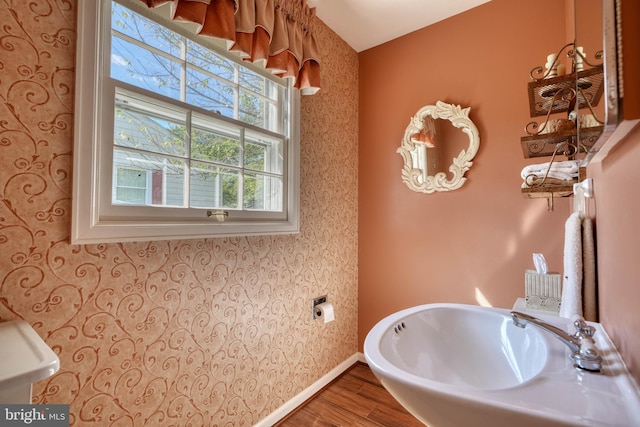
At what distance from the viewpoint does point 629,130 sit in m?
0.54

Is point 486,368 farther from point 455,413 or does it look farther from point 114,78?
point 114,78

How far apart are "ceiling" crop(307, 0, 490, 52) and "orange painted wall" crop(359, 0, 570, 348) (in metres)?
0.07

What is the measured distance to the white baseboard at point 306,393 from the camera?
1584 millimetres

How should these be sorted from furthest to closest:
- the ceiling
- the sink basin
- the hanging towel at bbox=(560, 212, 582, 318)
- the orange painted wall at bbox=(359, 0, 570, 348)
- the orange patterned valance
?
the ceiling
the orange painted wall at bbox=(359, 0, 570, 348)
the orange patterned valance
the hanging towel at bbox=(560, 212, 582, 318)
the sink basin

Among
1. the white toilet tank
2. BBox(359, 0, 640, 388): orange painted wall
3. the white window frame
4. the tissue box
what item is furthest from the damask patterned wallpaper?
the tissue box

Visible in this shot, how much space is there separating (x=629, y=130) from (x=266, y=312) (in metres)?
1.53

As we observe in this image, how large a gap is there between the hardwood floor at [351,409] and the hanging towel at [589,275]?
45.4 inches

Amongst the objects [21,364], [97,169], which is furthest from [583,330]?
[97,169]

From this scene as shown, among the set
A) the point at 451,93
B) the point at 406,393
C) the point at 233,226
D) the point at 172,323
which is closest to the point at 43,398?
the point at 172,323

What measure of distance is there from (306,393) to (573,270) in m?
1.61

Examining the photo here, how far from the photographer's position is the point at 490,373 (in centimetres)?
93

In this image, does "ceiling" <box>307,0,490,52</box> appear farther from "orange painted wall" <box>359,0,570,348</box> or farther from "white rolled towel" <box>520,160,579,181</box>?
"white rolled towel" <box>520,160,579,181</box>

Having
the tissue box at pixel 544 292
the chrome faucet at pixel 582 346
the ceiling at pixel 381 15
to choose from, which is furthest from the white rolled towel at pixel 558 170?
the ceiling at pixel 381 15

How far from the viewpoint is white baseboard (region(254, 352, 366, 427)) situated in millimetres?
1584
